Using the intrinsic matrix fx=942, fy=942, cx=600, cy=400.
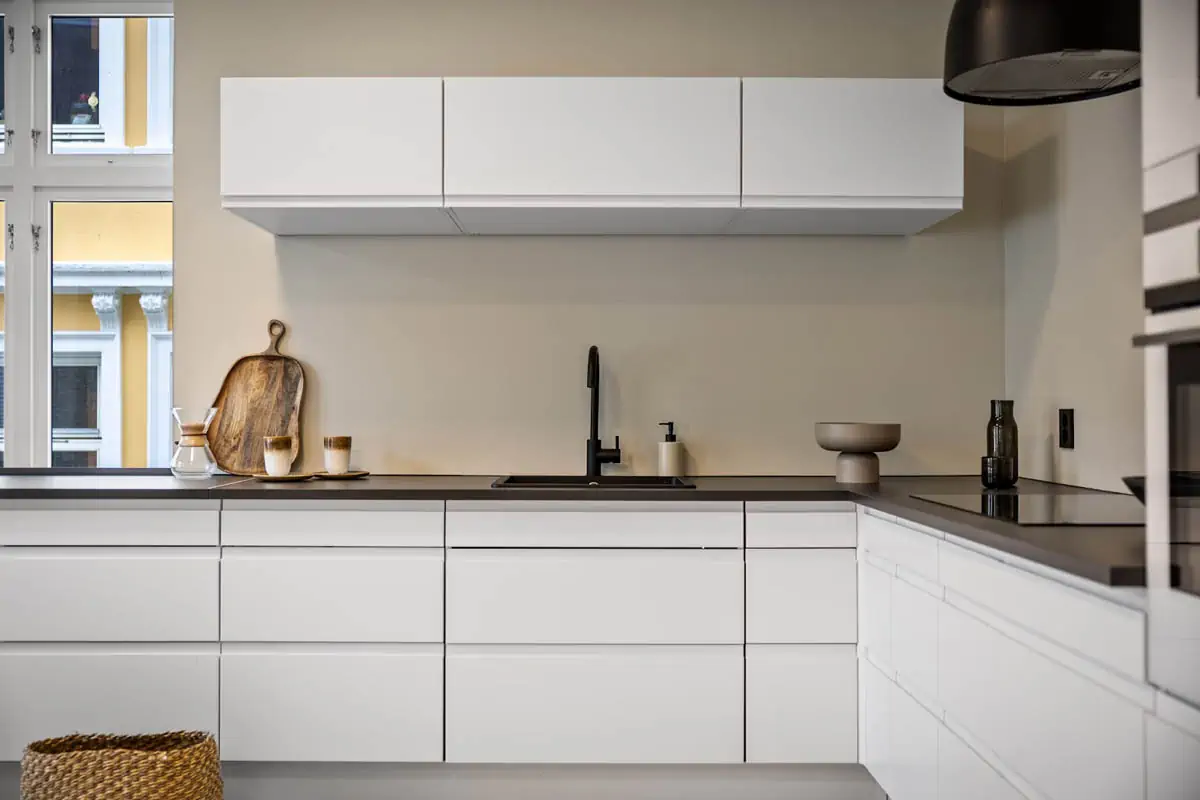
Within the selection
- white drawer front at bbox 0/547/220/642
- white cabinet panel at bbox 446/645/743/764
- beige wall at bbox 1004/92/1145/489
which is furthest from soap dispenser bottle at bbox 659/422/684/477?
white drawer front at bbox 0/547/220/642

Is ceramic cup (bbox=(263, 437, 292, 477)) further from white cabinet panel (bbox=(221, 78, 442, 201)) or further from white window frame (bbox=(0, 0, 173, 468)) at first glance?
white window frame (bbox=(0, 0, 173, 468))

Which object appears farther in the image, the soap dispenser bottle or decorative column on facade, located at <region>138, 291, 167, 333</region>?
decorative column on facade, located at <region>138, 291, 167, 333</region>

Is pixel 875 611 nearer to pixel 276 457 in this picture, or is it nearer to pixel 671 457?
pixel 671 457

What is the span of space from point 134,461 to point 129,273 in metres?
0.67

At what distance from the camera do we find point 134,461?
11.0ft

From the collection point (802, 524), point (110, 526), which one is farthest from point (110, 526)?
point (802, 524)

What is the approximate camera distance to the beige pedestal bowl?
2.75 meters

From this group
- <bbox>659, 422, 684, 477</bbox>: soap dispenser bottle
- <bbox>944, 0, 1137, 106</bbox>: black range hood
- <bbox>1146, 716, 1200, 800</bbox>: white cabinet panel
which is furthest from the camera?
<bbox>659, 422, 684, 477</bbox>: soap dispenser bottle

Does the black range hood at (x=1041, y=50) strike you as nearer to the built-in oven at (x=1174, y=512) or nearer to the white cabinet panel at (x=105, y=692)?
the built-in oven at (x=1174, y=512)

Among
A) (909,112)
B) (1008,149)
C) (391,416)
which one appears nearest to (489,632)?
(391,416)

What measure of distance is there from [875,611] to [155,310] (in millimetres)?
2623

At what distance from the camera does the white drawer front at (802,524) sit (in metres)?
2.54

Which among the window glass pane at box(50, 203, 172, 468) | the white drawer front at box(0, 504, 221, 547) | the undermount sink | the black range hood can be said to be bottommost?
the white drawer front at box(0, 504, 221, 547)

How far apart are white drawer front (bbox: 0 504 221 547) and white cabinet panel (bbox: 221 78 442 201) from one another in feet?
3.06
